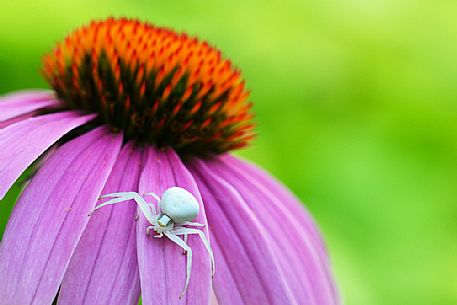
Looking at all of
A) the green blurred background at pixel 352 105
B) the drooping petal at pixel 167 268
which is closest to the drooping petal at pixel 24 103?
the drooping petal at pixel 167 268

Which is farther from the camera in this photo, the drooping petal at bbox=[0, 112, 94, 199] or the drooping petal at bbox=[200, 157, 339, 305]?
the drooping petal at bbox=[200, 157, 339, 305]

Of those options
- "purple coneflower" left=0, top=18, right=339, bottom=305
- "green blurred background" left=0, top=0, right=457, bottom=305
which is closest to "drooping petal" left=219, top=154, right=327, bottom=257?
"purple coneflower" left=0, top=18, right=339, bottom=305

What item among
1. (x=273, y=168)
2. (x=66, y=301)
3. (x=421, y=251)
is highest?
(x=66, y=301)

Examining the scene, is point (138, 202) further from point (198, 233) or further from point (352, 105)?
point (352, 105)

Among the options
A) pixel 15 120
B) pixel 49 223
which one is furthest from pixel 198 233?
pixel 15 120

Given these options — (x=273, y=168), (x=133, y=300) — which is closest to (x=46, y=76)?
(x=133, y=300)

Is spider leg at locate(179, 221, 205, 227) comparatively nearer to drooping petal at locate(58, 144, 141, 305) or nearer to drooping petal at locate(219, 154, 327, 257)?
drooping petal at locate(58, 144, 141, 305)

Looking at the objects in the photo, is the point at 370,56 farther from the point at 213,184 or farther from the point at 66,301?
the point at 66,301
